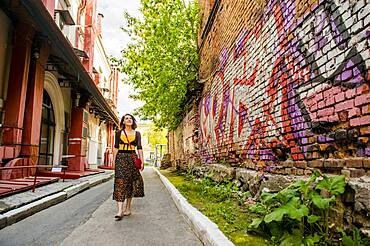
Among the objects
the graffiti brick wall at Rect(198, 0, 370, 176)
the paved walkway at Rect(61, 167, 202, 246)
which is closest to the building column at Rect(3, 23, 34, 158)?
the paved walkway at Rect(61, 167, 202, 246)

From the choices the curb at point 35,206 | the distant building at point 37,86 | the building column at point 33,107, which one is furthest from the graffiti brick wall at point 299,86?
the building column at point 33,107

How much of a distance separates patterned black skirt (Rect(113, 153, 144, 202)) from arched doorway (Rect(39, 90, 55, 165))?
27.6 ft

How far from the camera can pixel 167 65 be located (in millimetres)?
13852

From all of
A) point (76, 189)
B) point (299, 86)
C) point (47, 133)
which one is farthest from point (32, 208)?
point (47, 133)

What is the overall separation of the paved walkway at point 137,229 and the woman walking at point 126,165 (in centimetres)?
36

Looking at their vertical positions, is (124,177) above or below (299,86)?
below

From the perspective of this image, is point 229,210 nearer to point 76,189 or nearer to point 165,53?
point 76,189

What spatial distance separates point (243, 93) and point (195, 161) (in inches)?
265

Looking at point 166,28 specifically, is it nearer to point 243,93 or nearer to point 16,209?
point 243,93

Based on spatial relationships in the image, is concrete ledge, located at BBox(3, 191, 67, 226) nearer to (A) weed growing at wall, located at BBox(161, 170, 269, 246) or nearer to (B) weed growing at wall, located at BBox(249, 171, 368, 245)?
(A) weed growing at wall, located at BBox(161, 170, 269, 246)

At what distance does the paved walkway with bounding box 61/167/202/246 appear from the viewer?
12.8 feet

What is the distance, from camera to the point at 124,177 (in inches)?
212

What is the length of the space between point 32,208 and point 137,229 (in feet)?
7.66

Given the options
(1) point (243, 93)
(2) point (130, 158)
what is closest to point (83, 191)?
(2) point (130, 158)
